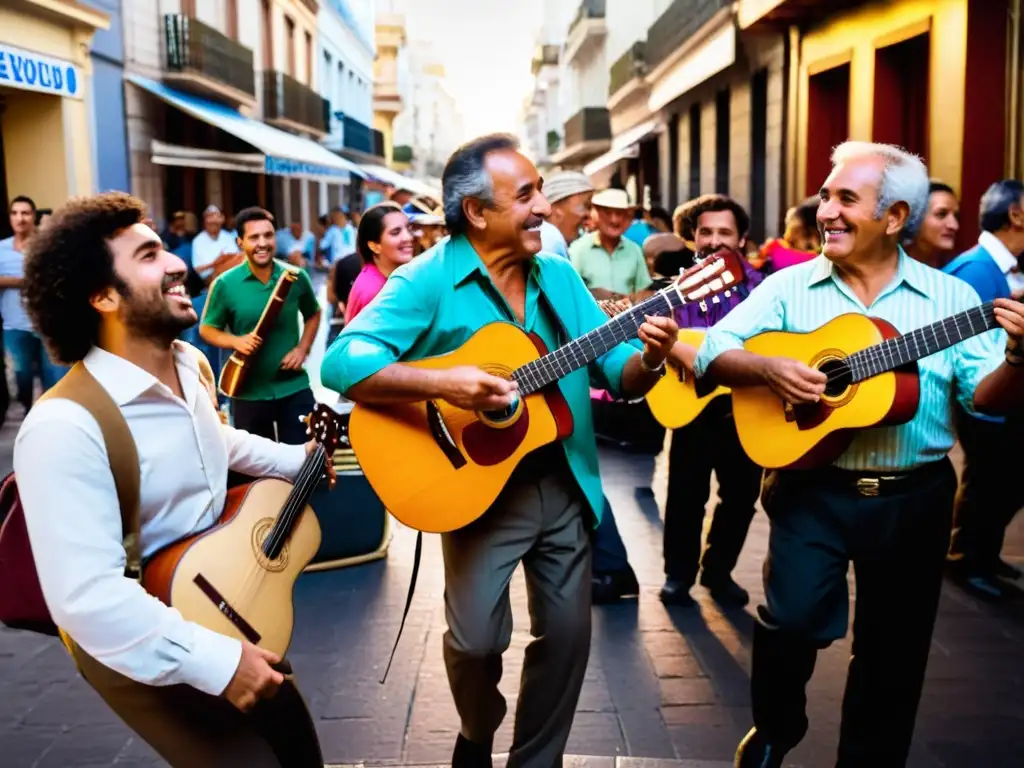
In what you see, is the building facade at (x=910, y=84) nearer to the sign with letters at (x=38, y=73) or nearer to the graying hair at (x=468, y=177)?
the graying hair at (x=468, y=177)

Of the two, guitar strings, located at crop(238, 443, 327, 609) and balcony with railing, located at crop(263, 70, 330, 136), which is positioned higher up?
balcony with railing, located at crop(263, 70, 330, 136)

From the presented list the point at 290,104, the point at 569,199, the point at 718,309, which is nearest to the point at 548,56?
the point at 290,104

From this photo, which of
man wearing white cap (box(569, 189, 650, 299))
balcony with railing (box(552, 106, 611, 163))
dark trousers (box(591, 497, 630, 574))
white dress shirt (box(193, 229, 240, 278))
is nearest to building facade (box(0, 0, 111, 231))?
white dress shirt (box(193, 229, 240, 278))

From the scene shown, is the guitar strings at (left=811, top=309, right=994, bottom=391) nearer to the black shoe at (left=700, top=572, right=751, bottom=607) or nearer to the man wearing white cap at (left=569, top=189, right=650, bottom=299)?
the black shoe at (left=700, top=572, right=751, bottom=607)

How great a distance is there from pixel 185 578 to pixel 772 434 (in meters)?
1.76

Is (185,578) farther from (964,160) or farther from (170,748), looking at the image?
(964,160)

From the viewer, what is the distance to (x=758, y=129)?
18234 mm

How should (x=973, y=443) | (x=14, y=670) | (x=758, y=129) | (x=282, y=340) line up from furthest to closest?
(x=758, y=129)
(x=282, y=340)
(x=973, y=443)
(x=14, y=670)

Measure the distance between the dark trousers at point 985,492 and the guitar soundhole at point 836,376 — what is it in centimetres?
267

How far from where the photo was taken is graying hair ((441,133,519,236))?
3213mm

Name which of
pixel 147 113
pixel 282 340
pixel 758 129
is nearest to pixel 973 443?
pixel 282 340

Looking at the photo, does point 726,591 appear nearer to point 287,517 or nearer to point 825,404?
point 825,404

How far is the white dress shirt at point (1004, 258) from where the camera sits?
5426 millimetres

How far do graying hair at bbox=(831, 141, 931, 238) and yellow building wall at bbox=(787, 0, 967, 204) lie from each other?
24.1 feet
